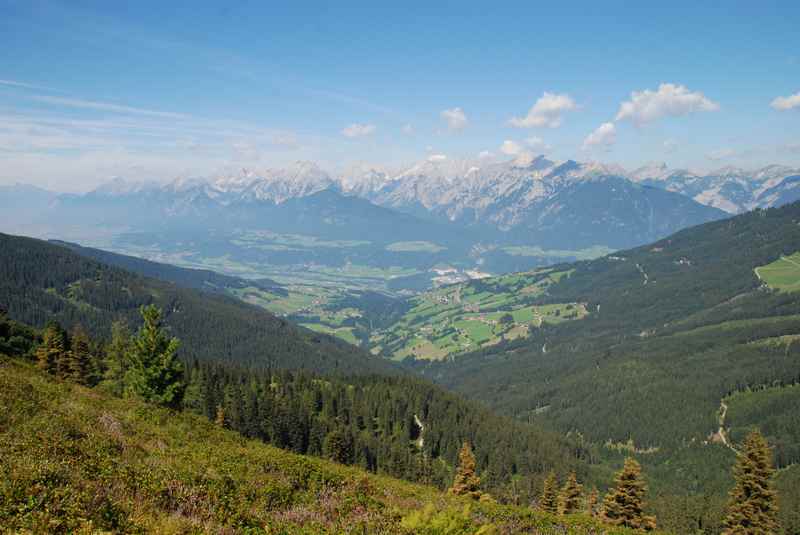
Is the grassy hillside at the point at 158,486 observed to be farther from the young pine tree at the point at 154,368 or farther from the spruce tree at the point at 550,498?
the spruce tree at the point at 550,498

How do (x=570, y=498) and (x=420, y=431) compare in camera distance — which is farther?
(x=420, y=431)

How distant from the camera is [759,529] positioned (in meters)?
42.8

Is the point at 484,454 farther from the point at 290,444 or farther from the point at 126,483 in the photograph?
the point at 126,483

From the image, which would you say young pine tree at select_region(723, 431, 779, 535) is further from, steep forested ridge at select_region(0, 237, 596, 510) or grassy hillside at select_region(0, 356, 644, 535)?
steep forested ridge at select_region(0, 237, 596, 510)

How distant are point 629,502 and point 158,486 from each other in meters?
47.3

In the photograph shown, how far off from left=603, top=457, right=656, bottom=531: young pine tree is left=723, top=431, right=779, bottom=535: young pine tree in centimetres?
785

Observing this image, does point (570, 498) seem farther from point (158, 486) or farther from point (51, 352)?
Answer: point (51, 352)

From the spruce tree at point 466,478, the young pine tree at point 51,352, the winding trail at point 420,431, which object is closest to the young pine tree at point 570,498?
the spruce tree at point 466,478

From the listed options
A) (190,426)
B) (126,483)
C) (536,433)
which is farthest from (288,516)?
(536,433)

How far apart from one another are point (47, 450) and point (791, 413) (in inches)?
8360

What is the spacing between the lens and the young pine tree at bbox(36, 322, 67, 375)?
189 feet

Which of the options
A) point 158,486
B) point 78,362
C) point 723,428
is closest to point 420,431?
point 78,362

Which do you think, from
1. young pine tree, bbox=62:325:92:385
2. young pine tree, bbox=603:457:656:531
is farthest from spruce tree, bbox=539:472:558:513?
young pine tree, bbox=62:325:92:385

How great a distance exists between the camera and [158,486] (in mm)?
12219
